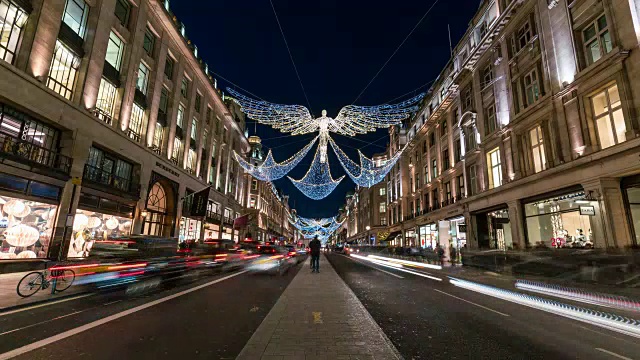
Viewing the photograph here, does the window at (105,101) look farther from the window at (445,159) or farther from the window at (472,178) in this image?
the window at (445,159)

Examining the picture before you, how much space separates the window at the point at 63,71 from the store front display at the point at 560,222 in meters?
28.2

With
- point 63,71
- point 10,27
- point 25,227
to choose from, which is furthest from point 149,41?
point 25,227

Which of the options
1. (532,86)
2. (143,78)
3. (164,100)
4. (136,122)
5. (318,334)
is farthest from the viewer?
(164,100)

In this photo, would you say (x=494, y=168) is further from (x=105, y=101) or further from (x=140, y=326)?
(x=105, y=101)

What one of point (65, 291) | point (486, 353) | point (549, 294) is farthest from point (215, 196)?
point (486, 353)

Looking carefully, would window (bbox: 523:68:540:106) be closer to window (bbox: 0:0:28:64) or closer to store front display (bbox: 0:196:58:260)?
window (bbox: 0:0:28:64)

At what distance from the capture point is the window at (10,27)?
13953 millimetres

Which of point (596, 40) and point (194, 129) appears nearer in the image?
point (596, 40)

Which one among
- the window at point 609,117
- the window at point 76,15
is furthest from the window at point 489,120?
the window at point 76,15

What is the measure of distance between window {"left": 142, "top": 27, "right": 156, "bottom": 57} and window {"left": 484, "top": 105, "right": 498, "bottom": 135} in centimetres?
2870

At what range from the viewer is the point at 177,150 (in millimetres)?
31344

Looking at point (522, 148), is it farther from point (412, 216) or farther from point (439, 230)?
point (412, 216)

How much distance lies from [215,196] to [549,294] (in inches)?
1427

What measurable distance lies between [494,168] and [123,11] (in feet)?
100
